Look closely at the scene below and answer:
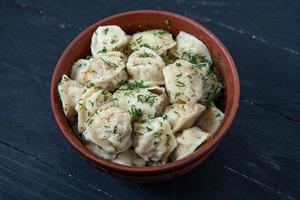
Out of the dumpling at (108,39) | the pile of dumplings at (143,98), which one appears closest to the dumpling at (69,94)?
the pile of dumplings at (143,98)

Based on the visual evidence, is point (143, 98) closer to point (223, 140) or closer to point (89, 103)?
point (89, 103)

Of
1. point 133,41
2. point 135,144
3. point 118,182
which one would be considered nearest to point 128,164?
point 135,144

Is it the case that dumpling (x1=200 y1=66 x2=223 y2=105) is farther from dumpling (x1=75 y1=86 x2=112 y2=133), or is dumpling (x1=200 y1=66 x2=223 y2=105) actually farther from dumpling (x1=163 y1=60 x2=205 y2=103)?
dumpling (x1=75 y1=86 x2=112 y2=133)

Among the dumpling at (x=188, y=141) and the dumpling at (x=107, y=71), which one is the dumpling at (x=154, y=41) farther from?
the dumpling at (x=188, y=141)

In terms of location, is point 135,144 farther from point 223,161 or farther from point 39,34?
point 39,34

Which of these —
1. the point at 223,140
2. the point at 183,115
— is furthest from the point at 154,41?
the point at 223,140

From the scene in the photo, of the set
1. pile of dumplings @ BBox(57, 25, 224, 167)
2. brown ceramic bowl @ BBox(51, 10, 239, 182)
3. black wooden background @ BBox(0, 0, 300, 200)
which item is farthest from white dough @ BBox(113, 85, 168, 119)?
black wooden background @ BBox(0, 0, 300, 200)

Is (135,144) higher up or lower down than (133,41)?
lower down
